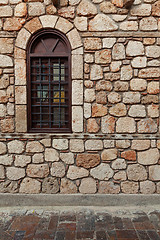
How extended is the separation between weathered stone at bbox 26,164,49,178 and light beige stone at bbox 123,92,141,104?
1.93m

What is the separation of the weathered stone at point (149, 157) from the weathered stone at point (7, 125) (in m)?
2.45

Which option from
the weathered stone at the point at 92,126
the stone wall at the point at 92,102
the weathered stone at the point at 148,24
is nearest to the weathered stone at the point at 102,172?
the stone wall at the point at 92,102

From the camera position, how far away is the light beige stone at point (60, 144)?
2896 mm

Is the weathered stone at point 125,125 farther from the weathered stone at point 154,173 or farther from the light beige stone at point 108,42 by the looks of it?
the light beige stone at point 108,42

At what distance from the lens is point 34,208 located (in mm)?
2854

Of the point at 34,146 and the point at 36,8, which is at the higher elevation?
the point at 36,8

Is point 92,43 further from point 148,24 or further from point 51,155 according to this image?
point 51,155

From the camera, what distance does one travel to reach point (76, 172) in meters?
2.91

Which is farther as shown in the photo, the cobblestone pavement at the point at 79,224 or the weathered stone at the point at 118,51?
the weathered stone at the point at 118,51

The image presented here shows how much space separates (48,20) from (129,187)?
3404mm

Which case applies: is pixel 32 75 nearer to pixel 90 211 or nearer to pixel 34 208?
pixel 34 208

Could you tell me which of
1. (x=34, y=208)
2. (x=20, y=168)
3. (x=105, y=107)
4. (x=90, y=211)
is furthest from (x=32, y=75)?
(x=90, y=211)

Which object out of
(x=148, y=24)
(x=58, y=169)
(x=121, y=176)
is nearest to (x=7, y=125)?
(x=58, y=169)

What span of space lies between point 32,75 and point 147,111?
7.46 feet
